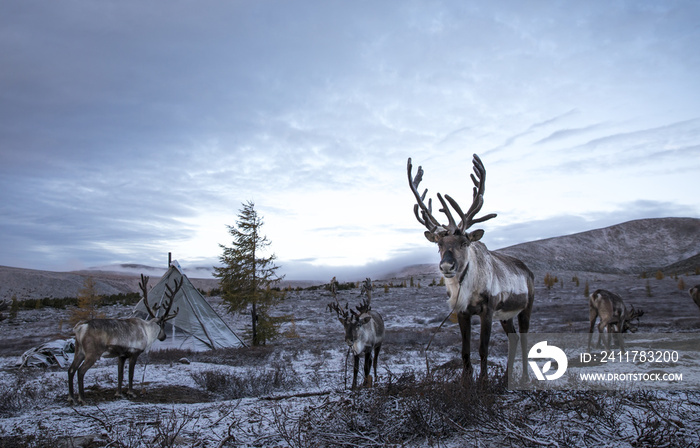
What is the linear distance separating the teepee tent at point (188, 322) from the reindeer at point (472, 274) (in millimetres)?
13372

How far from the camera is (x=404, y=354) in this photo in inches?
491

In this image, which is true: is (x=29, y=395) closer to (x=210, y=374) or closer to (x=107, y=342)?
(x=107, y=342)

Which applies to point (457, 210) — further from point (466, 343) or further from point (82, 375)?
point (82, 375)

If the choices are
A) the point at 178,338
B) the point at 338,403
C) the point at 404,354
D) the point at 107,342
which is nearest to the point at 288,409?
the point at 338,403

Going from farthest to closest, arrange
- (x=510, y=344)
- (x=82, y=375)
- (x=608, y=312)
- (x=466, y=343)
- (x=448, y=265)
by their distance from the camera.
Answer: (x=608, y=312)
(x=82, y=375)
(x=510, y=344)
(x=466, y=343)
(x=448, y=265)

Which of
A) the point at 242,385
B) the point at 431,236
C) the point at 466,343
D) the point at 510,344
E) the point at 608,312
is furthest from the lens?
the point at 608,312

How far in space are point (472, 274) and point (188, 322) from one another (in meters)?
14.5

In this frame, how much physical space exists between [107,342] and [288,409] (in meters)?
4.68

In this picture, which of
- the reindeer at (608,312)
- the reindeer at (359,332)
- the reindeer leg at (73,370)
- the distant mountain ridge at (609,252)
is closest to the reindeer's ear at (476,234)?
the reindeer at (359,332)

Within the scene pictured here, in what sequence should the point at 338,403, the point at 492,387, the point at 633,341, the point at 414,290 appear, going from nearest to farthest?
the point at 338,403, the point at 492,387, the point at 633,341, the point at 414,290

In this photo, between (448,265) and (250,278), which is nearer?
(448,265)

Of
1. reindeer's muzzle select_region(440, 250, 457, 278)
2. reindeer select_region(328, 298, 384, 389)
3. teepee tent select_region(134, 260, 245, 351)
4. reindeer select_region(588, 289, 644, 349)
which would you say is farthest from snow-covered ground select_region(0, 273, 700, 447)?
teepee tent select_region(134, 260, 245, 351)

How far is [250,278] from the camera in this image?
1822 cm

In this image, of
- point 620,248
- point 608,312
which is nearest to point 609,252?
point 620,248
